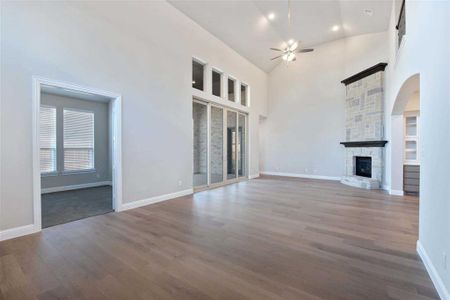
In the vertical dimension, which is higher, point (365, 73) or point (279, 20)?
point (279, 20)

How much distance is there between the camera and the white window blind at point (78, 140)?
6273mm

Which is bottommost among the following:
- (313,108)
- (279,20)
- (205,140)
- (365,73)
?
(205,140)

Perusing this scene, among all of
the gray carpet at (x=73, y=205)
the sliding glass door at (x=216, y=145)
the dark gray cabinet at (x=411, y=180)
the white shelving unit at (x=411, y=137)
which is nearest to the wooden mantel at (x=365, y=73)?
the white shelving unit at (x=411, y=137)

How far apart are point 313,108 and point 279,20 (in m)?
3.59

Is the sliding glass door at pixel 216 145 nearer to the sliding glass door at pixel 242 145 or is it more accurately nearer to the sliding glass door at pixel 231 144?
the sliding glass door at pixel 231 144

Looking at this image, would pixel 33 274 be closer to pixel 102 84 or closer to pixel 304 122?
pixel 102 84

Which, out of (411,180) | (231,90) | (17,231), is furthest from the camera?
(231,90)

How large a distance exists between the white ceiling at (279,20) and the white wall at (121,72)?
0.40 metres

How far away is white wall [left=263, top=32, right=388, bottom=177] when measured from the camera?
7.61m

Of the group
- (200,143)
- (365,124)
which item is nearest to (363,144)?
(365,124)

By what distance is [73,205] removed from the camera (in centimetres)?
452

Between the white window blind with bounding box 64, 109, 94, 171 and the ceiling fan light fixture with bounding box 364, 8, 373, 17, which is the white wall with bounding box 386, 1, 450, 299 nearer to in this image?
the ceiling fan light fixture with bounding box 364, 8, 373, 17

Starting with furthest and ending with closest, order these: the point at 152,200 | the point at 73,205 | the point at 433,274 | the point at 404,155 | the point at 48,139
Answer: the point at 48,139
the point at 404,155
the point at 152,200
the point at 73,205
the point at 433,274

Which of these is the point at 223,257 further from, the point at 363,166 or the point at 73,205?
the point at 363,166
